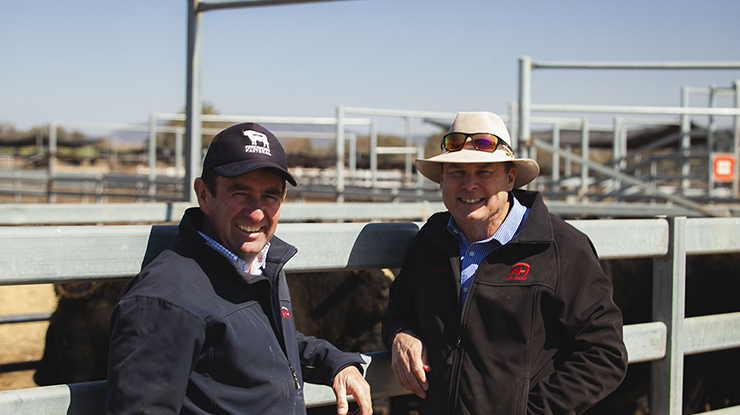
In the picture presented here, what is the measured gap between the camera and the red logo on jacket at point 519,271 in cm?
200

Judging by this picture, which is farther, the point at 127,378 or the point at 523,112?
the point at 523,112

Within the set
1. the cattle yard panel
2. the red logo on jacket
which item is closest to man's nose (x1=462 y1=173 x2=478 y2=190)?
the cattle yard panel

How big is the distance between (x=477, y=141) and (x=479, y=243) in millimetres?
381

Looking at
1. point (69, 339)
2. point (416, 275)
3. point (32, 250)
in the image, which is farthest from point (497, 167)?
point (69, 339)

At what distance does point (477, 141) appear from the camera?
7.43 ft

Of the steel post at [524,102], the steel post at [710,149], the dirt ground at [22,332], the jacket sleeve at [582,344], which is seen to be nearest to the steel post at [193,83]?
the dirt ground at [22,332]

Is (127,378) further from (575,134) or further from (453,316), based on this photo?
(575,134)

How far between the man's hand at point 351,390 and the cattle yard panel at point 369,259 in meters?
0.12

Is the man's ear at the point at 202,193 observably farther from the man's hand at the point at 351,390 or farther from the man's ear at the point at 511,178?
the man's ear at the point at 511,178

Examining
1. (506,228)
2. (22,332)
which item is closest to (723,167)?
(506,228)

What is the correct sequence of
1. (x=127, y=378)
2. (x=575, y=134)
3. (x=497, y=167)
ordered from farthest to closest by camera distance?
(x=575, y=134), (x=497, y=167), (x=127, y=378)

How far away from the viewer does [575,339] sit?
6.48 feet

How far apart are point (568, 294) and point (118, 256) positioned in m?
1.37

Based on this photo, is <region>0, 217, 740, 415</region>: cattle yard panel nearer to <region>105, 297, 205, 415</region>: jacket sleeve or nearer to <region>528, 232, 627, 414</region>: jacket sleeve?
<region>105, 297, 205, 415</region>: jacket sleeve
